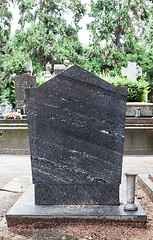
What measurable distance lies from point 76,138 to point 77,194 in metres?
0.65

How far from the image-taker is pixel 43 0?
1018 inches

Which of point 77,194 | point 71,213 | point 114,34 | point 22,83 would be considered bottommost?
point 71,213

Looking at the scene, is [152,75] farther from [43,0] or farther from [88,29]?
[43,0]

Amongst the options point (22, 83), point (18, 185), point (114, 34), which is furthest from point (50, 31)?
point (18, 185)

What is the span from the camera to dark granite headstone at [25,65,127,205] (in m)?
3.18

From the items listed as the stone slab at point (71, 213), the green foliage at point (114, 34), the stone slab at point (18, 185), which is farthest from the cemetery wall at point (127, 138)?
the green foliage at point (114, 34)

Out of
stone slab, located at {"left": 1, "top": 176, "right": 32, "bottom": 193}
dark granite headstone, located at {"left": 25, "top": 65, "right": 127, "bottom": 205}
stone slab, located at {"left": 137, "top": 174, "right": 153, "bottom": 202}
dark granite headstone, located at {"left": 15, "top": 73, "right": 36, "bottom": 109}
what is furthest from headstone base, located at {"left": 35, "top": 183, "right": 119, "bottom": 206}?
dark granite headstone, located at {"left": 15, "top": 73, "right": 36, "bottom": 109}

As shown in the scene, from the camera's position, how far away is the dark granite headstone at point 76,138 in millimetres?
3176

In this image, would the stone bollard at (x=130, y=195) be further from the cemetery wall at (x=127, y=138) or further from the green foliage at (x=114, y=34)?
the green foliage at (x=114, y=34)

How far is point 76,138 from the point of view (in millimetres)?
3219

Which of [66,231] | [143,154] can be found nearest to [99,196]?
[66,231]

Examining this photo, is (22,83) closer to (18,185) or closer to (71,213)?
(18,185)

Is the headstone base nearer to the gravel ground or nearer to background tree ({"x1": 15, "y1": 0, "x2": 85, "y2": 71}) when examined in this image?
the gravel ground

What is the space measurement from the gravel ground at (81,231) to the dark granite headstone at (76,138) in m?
0.38
